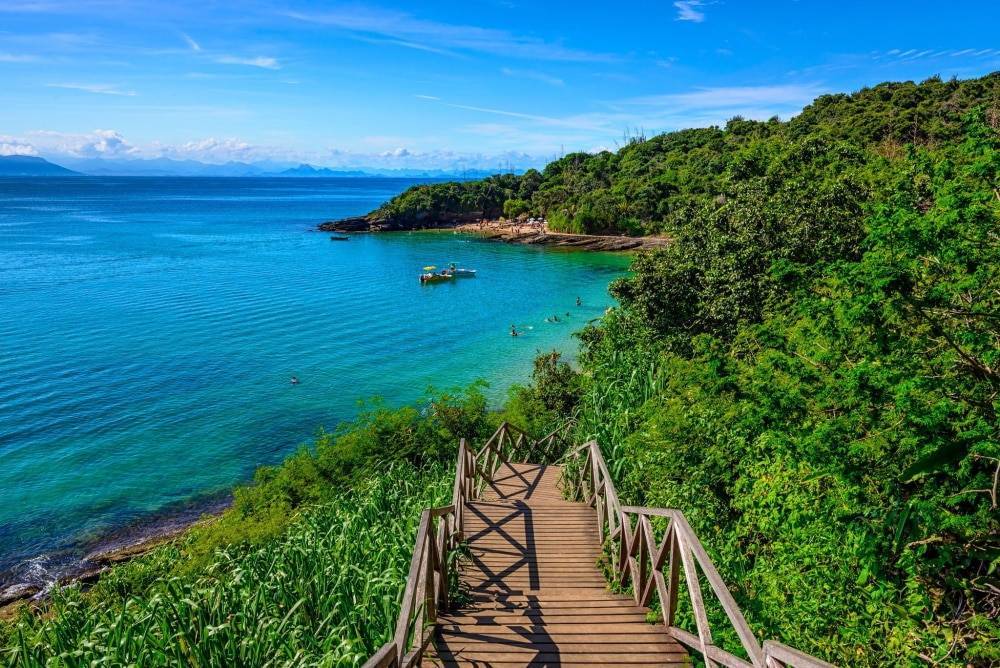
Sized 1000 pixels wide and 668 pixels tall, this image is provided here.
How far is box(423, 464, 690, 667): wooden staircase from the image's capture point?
482cm

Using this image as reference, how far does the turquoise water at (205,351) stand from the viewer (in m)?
18.1

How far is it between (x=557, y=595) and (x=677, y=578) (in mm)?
1459

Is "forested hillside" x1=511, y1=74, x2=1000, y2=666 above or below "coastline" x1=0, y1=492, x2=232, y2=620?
above

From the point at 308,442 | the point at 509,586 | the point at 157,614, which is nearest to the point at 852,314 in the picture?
the point at 509,586

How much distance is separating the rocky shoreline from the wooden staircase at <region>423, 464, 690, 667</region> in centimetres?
5152

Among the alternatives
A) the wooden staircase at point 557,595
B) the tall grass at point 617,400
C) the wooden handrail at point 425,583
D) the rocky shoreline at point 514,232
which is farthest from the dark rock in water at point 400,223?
the wooden staircase at point 557,595

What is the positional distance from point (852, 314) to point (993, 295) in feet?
4.58

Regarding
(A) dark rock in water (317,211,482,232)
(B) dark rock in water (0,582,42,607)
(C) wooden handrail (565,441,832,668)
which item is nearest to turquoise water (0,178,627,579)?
(B) dark rock in water (0,582,42,607)

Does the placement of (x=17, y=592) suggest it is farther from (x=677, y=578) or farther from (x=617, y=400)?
(x=677, y=578)

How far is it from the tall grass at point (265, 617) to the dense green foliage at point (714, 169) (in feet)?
38.3

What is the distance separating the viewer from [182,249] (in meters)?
63.1

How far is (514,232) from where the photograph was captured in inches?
3022

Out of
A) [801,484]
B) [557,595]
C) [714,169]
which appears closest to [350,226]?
[714,169]

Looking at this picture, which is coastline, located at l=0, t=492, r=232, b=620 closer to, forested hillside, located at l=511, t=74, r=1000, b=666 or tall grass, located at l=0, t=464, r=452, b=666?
tall grass, located at l=0, t=464, r=452, b=666
